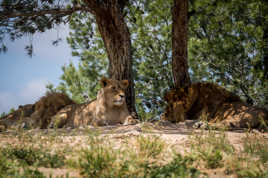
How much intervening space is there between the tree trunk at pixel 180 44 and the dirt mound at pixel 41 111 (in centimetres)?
430

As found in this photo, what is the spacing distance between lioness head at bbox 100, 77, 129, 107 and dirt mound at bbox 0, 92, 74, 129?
236 cm

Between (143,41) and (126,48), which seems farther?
(143,41)

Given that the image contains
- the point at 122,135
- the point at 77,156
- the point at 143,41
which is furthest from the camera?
the point at 143,41

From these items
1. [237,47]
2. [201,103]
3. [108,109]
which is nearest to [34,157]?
[108,109]

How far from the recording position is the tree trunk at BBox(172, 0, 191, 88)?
8.72 metres

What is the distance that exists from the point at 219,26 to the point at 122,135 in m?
12.1

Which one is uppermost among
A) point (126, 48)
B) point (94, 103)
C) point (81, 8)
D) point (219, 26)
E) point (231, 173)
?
point (219, 26)

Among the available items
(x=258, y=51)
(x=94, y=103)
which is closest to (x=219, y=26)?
(x=258, y=51)

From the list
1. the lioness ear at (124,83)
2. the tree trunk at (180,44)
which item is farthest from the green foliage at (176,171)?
the tree trunk at (180,44)

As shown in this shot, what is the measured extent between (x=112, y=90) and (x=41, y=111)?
9.94ft

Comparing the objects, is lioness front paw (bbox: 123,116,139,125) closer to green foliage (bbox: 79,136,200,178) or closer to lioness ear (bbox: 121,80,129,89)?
lioness ear (bbox: 121,80,129,89)

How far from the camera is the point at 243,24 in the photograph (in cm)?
1362

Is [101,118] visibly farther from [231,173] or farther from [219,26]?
[219,26]

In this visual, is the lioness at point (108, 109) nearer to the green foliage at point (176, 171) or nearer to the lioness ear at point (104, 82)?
the lioness ear at point (104, 82)
